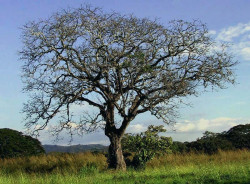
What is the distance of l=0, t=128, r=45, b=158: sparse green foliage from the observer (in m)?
31.3

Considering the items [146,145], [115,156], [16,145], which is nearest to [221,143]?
[146,145]

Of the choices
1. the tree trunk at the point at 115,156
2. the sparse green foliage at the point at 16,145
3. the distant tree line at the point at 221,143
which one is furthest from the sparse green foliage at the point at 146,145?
the sparse green foliage at the point at 16,145

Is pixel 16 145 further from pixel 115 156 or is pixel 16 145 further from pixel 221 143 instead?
pixel 221 143

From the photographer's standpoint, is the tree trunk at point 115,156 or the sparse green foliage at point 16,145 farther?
the sparse green foliage at point 16,145

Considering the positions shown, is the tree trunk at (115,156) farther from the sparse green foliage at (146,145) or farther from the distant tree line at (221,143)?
the distant tree line at (221,143)

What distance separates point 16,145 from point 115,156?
13949 mm

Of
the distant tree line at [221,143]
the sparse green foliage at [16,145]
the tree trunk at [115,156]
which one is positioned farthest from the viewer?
the sparse green foliage at [16,145]

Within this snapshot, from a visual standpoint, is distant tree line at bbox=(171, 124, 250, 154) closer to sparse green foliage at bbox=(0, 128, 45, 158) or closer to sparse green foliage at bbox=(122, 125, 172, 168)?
sparse green foliage at bbox=(122, 125, 172, 168)

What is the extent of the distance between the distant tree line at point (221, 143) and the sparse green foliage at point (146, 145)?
14.0 ft

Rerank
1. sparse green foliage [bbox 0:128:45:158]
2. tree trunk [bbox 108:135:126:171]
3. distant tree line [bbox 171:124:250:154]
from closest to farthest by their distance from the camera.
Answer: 1. tree trunk [bbox 108:135:126:171]
2. distant tree line [bbox 171:124:250:154]
3. sparse green foliage [bbox 0:128:45:158]

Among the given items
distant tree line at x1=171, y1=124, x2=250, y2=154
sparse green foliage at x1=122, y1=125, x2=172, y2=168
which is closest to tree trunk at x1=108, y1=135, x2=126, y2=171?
sparse green foliage at x1=122, y1=125, x2=172, y2=168

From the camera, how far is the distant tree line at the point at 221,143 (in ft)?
98.4

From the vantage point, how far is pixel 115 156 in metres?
21.5

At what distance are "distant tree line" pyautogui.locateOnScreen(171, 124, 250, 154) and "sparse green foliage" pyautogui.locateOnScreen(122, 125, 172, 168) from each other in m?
4.26
